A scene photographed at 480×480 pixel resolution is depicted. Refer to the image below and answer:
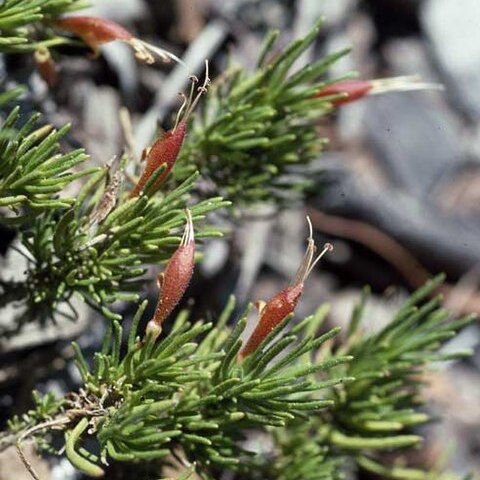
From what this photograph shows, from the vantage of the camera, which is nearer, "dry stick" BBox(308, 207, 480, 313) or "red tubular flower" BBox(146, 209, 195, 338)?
"red tubular flower" BBox(146, 209, 195, 338)

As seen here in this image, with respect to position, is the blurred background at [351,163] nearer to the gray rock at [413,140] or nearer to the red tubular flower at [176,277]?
the gray rock at [413,140]

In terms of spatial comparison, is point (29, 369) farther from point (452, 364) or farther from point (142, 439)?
point (452, 364)

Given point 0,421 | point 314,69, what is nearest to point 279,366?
point 314,69

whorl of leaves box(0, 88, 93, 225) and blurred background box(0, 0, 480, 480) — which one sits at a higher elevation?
whorl of leaves box(0, 88, 93, 225)

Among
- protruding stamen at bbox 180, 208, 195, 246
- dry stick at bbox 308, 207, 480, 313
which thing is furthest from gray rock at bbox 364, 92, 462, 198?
protruding stamen at bbox 180, 208, 195, 246

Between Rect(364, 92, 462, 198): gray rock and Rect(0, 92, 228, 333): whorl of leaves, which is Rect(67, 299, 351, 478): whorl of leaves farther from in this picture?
Rect(364, 92, 462, 198): gray rock

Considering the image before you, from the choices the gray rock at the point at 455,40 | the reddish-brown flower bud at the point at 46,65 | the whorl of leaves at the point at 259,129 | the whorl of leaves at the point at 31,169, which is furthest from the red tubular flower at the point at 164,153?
the gray rock at the point at 455,40

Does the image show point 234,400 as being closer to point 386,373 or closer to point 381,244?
point 386,373

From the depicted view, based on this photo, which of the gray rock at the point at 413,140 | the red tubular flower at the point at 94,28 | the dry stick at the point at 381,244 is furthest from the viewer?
the gray rock at the point at 413,140
